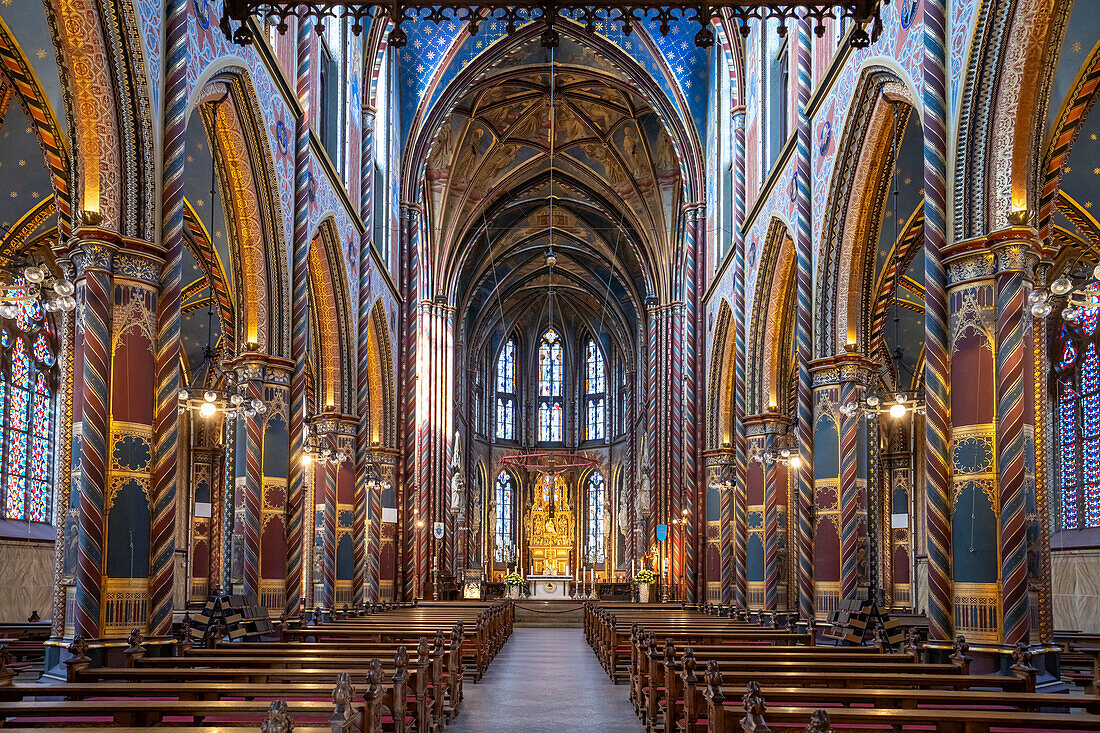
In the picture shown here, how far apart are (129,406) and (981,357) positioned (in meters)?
9.07

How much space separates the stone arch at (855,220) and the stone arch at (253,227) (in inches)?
343

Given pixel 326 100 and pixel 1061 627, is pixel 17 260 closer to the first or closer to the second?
pixel 326 100

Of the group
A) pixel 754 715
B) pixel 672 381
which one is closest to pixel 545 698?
pixel 754 715

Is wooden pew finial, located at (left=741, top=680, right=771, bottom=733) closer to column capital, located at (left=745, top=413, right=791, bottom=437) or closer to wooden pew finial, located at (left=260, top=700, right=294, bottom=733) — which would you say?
wooden pew finial, located at (left=260, top=700, right=294, bottom=733)

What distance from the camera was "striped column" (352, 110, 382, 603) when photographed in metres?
24.9

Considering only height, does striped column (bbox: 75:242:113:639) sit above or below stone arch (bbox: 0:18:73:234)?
below

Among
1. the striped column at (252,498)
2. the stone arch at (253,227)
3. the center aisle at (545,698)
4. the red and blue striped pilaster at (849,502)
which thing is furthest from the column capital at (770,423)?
the striped column at (252,498)

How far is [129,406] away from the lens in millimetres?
11945

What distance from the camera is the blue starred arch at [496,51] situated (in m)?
33.0

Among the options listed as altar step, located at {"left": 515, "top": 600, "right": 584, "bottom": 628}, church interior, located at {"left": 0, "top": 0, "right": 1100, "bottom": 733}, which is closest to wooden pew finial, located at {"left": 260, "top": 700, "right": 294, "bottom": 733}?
church interior, located at {"left": 0, "top": 0, "right": 1100, "bottom": 733}

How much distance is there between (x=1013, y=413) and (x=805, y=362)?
281 inches

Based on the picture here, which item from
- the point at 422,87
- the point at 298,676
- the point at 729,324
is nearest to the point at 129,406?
the point at 298,676

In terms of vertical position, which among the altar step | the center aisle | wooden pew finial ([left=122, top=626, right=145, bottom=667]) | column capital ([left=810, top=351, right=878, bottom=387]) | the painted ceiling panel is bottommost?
the altar step

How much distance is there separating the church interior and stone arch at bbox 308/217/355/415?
0.12 meters
